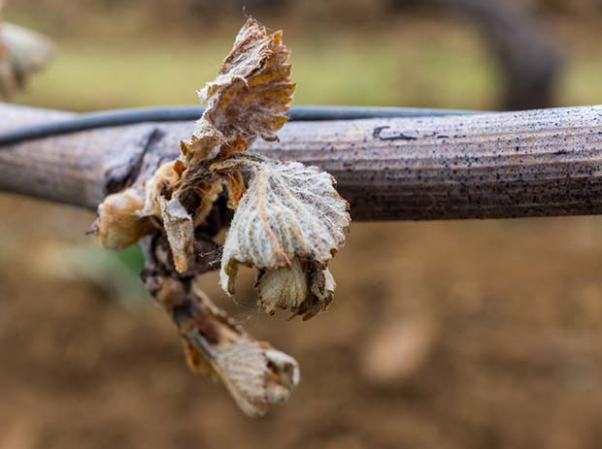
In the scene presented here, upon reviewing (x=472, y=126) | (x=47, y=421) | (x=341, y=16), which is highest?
(x=341, y=16)

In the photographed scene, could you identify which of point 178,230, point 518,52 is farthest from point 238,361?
point 518,52

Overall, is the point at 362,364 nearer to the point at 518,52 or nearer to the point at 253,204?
the point at 253,204

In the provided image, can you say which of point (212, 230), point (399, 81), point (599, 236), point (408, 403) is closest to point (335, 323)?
point (408, 403)

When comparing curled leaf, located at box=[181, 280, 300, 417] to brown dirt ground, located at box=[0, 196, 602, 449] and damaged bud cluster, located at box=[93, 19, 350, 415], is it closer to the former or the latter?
damaged bud cluster, located at box=[93, 19, 350, 415]

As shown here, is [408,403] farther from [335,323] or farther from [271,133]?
[271,133]

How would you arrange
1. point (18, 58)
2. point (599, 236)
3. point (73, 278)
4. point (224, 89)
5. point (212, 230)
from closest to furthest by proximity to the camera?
point (224, 89) → point (212, 230) → point (18, 58) → point (73, 278) → point (599, 236)

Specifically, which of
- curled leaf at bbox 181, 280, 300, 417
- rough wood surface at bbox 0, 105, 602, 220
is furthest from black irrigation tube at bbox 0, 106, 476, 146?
curled leaf at bbox 181, 280, 300, 417
